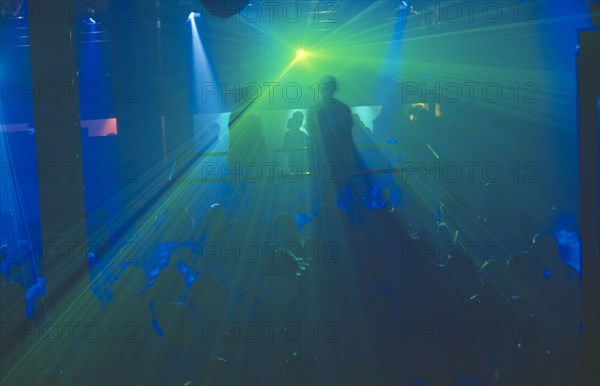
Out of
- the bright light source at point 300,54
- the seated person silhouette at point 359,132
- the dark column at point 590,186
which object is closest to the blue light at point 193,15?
the bright light source at point 300,54

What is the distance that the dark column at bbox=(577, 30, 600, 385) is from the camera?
2029mm

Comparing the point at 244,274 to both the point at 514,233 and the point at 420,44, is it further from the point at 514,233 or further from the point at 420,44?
the point at 420,44

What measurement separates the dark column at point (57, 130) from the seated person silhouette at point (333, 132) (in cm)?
241

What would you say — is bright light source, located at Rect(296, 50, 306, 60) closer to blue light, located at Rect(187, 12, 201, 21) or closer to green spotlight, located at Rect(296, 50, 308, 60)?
green spotlight, located at Rect(296, 50, 308, 60)

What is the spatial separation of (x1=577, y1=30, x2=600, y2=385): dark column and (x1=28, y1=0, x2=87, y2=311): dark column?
97.4 inches

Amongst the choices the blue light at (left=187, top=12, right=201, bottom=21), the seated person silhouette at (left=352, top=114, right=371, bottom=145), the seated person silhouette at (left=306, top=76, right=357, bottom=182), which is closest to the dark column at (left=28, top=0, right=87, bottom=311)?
the seated person silhouette at (left=306, top=76, right=357, bottom=182)

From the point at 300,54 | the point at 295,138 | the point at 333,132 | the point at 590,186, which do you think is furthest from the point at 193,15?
the point at 590,186

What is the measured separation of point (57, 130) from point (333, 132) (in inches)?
101

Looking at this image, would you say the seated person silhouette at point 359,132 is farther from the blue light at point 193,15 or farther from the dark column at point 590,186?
the dark column at point 590,186

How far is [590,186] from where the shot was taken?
6.72 ft

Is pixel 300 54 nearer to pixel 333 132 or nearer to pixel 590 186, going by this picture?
pixel 333 132

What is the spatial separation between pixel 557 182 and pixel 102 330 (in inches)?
199

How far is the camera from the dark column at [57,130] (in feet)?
7.61

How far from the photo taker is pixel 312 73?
8227 mm
